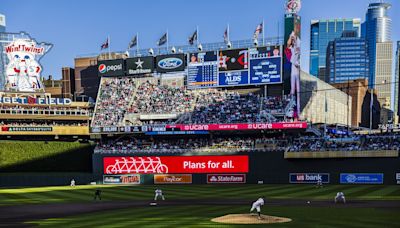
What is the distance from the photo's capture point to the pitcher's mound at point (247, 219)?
2269 cm

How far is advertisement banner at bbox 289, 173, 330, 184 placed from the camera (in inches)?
2055

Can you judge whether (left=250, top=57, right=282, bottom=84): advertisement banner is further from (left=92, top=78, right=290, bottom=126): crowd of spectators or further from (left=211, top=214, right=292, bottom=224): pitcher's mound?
(left=211, top=214, right=292, bottom=224): pitcher's mound

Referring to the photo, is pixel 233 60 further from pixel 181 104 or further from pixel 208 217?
pixel 208 217

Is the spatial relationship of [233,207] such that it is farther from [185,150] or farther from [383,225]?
[185,150]

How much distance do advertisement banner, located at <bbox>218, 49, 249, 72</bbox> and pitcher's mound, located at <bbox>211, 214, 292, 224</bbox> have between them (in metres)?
43.5

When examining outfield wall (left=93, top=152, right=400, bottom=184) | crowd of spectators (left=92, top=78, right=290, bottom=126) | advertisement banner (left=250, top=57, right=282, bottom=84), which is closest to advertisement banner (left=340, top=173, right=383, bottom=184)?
outfield wall (left=93, top=152, right=400, bottom=184)

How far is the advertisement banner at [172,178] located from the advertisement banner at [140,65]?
2312cm

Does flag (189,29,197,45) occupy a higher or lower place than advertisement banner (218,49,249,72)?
higher

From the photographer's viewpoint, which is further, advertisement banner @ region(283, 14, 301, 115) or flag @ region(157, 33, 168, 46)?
flag @ region(157, 33, 168, 46)

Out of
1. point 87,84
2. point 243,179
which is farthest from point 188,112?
point 87,84

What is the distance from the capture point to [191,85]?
6956 cm

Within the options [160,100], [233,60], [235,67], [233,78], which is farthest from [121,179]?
[233,60]

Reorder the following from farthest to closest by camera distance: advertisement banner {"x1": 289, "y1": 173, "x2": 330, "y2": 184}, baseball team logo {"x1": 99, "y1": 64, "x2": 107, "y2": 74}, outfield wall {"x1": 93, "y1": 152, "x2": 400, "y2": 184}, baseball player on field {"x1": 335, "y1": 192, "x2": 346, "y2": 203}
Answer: baseball team logo {"x1": 99, "y1": 64, "x2": 107, "y2": 74}, advertisement banner {"x1": 289, "y1": 173, "x2": 330, "y2": 184}, outfield wall {"x1": 93, "y1": 152, "x2": 400, "y2": 184}, baseball player on field {"x1": 335, "y1": 192, "x2": 346, "y2": 203}

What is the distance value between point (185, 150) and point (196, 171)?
12.0 feet
